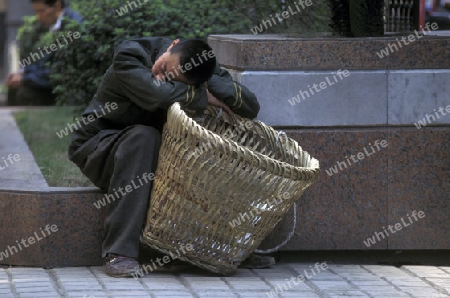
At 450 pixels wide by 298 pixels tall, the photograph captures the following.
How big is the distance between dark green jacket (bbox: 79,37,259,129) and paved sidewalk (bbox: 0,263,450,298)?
2.78 feet

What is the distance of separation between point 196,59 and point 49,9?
18.4 feet

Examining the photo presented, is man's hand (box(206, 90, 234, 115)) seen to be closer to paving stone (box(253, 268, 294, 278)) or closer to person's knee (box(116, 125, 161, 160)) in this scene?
person's knee (box(116, 125, 161, 160))

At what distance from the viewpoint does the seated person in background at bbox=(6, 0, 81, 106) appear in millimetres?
10320

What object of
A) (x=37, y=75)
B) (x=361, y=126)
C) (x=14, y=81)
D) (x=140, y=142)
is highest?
(x=361, y=126)

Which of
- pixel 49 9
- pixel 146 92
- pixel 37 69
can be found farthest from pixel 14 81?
pixel 146 92

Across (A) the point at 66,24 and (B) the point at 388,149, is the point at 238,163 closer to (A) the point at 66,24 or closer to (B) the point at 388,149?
(B) the point at 388,149

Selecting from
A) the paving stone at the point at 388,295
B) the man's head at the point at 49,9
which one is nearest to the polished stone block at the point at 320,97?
the paving stone at the point at 388,295

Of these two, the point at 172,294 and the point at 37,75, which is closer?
the point at 172,294

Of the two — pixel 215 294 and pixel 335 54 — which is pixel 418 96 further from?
pixel 215 294

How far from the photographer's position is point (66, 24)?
839 centimetres

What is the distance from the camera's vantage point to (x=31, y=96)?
36.3 ft

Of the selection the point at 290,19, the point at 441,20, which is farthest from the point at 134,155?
the point at 441,20

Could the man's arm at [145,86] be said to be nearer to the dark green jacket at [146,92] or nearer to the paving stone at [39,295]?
the dark green jacket at [146,92]

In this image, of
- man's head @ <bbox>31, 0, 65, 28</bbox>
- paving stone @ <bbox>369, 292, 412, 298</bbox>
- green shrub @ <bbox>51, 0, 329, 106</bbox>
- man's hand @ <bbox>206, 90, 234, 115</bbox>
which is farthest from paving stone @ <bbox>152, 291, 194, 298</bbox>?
man's head @ <bbox>31, 0, 65, 28</bbox>
